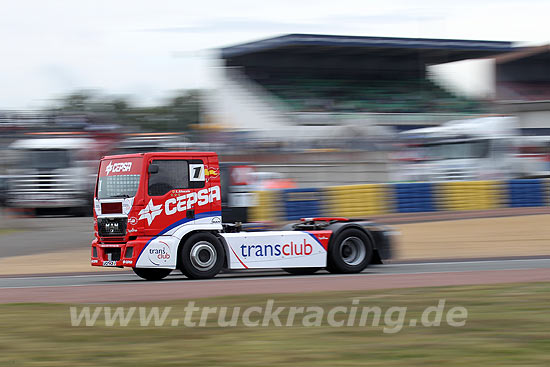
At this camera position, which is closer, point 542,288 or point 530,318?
point 530,318

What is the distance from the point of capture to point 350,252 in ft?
44.9

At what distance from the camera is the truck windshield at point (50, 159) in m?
29.1

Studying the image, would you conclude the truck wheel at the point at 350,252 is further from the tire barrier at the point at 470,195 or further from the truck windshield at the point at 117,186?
the tire barrier at the point at 470,195

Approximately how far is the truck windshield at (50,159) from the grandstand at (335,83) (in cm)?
1036

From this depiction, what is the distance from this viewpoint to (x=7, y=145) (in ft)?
103

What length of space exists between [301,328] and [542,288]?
3867mm

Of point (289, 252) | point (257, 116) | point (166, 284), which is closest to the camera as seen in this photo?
point (166, 284)

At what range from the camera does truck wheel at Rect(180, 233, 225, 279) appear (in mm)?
12781

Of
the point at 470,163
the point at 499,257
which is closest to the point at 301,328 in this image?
the point at 499,257

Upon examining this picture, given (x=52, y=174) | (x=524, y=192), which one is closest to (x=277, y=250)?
(x=524, y=192)

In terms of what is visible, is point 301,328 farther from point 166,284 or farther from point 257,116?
point 257,116

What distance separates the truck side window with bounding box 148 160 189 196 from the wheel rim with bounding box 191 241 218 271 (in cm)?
91

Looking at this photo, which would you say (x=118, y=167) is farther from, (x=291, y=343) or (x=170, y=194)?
(x=291, y=343)

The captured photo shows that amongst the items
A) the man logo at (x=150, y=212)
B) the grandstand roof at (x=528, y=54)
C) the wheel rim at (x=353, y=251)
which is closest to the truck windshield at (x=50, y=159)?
the man logo at (x=150, y=212)
